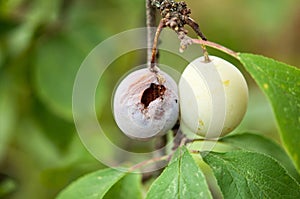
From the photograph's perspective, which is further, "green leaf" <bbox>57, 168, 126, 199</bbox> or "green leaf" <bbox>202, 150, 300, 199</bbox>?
"green leaf" <bbox>57, 168, 126, 199</bbox>

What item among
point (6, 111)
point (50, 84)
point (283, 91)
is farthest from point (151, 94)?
point (6, 111)

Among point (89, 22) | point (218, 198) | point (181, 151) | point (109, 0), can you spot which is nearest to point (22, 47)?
point (89, 22)

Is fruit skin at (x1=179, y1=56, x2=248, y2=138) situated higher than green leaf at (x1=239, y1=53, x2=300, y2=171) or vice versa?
fruit skin at (x1=179, y1=56, x2=248, y2=138)

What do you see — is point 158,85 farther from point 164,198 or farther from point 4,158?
point 4,158

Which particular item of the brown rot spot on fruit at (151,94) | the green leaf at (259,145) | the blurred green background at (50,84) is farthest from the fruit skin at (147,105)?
the blurred green background at (50,84)

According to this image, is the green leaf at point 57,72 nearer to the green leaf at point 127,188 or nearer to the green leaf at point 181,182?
the green leaf at point 127,188

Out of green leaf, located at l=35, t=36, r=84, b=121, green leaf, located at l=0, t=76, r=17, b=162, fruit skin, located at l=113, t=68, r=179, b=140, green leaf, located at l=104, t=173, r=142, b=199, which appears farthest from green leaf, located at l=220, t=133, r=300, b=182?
green leaf, located at l=0, t=76, r=17, b=162

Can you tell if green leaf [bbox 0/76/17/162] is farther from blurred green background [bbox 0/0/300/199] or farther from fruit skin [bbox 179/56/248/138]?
fruit skin [bbox 179/56/248/138]
